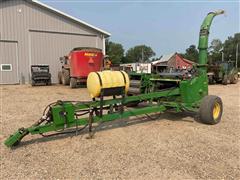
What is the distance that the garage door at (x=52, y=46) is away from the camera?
19.4m

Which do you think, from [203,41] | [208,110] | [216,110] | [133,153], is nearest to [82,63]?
[203,41]

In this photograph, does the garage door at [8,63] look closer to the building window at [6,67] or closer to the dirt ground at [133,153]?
the building window at [6,67]

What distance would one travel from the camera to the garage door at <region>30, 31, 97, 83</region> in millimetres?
19359

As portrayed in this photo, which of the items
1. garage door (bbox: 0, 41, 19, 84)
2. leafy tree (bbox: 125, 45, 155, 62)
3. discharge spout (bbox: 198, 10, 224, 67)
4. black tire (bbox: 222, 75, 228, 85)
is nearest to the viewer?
discharge spout (bbox: 198, 10, 224, 67)

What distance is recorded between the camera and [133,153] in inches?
180

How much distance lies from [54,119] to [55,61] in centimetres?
1602

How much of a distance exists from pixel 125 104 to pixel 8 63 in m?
14.3

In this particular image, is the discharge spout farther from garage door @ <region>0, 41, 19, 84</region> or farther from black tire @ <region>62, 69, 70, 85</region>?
garage door @ <region>0, 41, 19, 84</region>

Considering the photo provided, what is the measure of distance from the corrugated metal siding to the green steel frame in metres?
13.6

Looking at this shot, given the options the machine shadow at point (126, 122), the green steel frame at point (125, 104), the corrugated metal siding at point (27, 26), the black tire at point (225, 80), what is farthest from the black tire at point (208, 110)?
the black tire at point (225, 80)

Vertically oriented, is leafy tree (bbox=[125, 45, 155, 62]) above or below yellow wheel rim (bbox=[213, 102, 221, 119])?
above

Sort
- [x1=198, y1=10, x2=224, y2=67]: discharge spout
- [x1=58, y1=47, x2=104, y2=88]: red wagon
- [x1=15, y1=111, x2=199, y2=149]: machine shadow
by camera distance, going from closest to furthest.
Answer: [x1=15, y1=111, x2=199, y2=149]: machine shadow
[x1=198, y1=10, x2=224, y2=67]: discharge spout
[x1=58, y1=47, x2=104, y2=88]: red wagon

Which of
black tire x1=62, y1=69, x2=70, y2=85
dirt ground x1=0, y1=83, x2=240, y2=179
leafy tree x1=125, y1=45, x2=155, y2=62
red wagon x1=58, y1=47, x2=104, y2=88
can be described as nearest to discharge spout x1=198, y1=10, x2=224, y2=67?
dirt ground x1=0, y1=83, x2=240, y2=179

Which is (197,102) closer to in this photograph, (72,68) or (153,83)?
(153,83)
